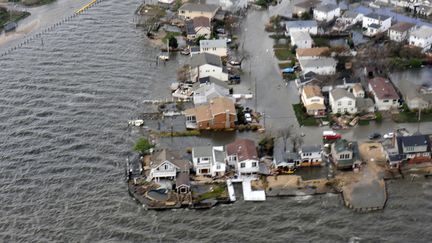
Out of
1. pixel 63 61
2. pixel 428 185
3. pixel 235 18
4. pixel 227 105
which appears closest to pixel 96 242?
pixel 227 105

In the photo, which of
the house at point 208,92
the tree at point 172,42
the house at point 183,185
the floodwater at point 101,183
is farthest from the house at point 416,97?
the tree at point 172,42

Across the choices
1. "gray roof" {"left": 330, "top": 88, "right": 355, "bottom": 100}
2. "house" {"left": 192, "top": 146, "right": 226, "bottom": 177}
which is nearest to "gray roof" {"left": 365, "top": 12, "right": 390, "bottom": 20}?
"gray roof" {"left": 330, "top": 88, "right": 355, "bottom": 100}

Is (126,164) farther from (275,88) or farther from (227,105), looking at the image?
(275,88)

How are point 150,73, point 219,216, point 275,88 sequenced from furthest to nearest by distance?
point 150,73 → point 275,88 → point 219,216

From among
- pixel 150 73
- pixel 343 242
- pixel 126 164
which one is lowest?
pixel 343 242

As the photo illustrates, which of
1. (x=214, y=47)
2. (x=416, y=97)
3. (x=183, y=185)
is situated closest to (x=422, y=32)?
(x=416, y=97)

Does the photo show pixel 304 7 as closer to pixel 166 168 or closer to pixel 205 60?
pixel 205 60

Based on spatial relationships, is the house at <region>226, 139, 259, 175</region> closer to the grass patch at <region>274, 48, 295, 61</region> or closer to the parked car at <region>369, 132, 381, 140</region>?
the parked car at <region>369, 132, 381, 140</region>
